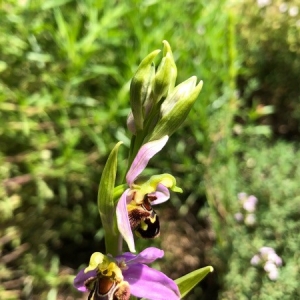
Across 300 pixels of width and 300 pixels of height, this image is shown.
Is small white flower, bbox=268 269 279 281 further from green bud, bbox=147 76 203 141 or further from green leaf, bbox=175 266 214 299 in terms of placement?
green bud, bbox=147 76 203 141

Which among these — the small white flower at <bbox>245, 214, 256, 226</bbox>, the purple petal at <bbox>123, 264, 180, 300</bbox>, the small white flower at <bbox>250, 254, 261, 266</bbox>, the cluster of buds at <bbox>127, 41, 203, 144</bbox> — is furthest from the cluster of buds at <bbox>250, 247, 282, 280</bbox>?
the cluster of buds at <bbox>127, 41, 203, 144</bbox>

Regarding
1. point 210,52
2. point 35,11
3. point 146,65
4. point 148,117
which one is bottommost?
point 148,117

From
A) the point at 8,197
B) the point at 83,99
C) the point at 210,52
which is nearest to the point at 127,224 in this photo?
the point at 83,99

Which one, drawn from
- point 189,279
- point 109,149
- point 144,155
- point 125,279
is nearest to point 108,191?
point 144,155

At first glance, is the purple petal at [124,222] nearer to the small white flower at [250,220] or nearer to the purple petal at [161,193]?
the purple petal at [161,193]

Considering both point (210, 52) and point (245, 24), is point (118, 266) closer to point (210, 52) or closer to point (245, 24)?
point (210, 52)

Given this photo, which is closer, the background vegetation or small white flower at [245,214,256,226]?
the background vegetation

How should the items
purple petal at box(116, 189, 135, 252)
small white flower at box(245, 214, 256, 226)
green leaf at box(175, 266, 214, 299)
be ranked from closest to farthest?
purple petal at box(116, 189, 135, 252) < green leaf at box(175, 266, 214, 299) < small white flower at box(245, 214, 256, 226)
